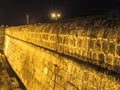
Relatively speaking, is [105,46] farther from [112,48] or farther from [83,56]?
[83,56]

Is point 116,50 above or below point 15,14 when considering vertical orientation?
below

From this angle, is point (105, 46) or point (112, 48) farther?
point (105, 46)

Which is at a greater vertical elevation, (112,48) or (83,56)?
(112,48)

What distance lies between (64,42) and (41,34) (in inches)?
101

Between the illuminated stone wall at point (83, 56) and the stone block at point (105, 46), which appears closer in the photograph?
the illuminated stone wall at point (83, 56)

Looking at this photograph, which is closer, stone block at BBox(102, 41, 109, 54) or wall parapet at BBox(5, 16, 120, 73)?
wall parapet at BBox(5, 16, 120, 73)

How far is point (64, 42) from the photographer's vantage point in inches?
201

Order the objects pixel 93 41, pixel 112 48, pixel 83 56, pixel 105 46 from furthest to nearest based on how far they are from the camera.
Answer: pixel 83 56 < pixel 93 41 < pixel 105 46 < pixel 112 48

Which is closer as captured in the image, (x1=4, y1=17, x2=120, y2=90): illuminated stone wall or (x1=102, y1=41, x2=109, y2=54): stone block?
(x1=4, y1=17, x2=120, y2=90): illuminated stone wall

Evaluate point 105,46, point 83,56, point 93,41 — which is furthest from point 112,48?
point 83,56

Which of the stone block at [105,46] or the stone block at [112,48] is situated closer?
the stone block at [112,48]

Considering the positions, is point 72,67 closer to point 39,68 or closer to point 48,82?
point 48,82


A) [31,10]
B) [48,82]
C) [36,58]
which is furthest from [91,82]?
[31,10]

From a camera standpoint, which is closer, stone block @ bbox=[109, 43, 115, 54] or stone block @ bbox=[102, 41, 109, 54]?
stone block @ bbox=[109, 43, 115, 54]
